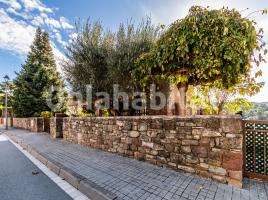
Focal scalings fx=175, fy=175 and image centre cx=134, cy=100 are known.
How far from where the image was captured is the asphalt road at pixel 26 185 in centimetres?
360

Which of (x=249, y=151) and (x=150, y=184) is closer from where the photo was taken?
(x=150, y=184)

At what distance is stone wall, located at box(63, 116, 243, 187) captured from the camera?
379cm

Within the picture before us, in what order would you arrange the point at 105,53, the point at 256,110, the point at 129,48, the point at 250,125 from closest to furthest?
the point at 250,125, the point at 256,110, the point at 129,48, the point at 105,53

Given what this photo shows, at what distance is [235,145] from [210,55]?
8.33 ft

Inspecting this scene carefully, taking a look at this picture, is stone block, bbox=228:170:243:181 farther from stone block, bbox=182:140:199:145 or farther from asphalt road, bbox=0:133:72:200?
asphalt road, bbox=0:133:72:200

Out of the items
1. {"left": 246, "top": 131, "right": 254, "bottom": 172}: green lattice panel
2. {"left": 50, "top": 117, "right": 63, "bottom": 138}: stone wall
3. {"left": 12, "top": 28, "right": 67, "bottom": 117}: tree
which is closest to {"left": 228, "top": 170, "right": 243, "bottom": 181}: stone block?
{"left": 246, "top": 131, "right": 254, "bottom": 172}: green lattice panel

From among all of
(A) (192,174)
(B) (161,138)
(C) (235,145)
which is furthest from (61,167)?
(C) (235,145)

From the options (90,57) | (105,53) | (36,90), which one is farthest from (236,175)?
(36,90)

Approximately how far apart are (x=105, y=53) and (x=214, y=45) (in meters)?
5.88

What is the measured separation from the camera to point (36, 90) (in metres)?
20.7

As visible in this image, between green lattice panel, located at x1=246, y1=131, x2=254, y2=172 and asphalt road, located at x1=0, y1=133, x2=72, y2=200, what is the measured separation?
13.6 ft

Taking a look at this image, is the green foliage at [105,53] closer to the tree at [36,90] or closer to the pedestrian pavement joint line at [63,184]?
the pedestrian pavement joint line at [63,184]

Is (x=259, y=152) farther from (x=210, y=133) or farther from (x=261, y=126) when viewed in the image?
(x=210, y=133)

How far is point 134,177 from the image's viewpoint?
4250 millimetres
